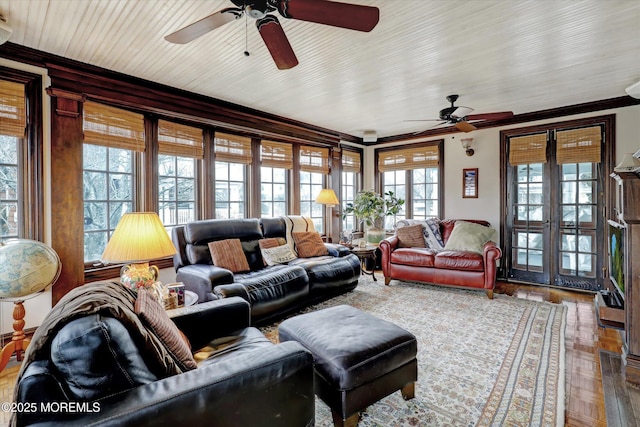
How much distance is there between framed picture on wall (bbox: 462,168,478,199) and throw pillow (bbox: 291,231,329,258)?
2693 mm

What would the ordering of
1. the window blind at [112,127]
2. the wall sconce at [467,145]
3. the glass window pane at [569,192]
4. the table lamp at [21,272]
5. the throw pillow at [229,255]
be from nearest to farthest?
the table lamp at [21,272], the window blind at [112,127], the throw pillow at [229,255], the glass window pane at [569,192], the wall sconce at [467,145]

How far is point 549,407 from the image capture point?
190 cm

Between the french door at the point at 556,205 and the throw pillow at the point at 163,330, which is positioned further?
the french door at the point at 556,205

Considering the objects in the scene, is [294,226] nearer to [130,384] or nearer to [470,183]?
[470,183]

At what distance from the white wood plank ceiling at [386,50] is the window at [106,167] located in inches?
19.5

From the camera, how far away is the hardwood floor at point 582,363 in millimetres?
1854

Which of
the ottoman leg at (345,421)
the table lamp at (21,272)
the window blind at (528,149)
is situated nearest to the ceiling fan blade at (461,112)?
the window blind at (528,149)

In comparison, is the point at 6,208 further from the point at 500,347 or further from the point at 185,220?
the point at 500,347

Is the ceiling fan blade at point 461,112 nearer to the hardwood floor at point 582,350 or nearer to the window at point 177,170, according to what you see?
the hardwood floor at point 582,350

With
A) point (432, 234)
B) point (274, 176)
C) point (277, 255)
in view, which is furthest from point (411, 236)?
point (274, 176)

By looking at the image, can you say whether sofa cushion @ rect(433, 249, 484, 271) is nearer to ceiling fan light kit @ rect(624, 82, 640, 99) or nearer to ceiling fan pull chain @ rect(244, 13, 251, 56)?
ceiling fan light kit @ rect(624, 82, 640, 99)

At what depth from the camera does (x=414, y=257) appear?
4500 mm

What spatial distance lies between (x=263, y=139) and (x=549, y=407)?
4.30 m

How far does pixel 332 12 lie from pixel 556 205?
14.8 feet
